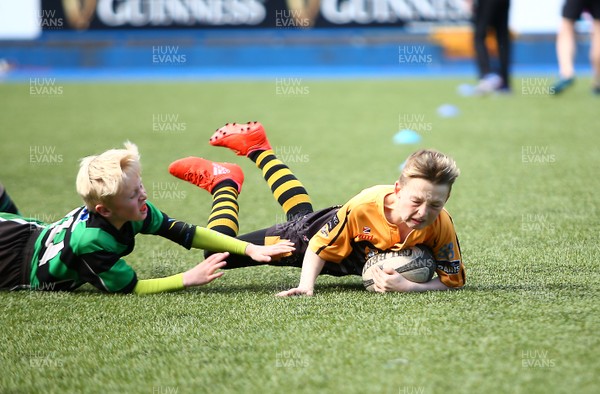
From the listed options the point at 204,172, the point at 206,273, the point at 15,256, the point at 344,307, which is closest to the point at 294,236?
the point at 206,273

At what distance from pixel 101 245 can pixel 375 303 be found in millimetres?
989

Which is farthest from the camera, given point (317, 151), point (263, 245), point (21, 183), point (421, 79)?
point (421, 79)

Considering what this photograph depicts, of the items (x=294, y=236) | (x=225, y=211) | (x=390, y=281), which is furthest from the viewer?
(x=225, y=211)

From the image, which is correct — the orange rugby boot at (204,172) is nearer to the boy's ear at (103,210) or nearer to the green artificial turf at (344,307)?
the green artificial turf at (344,307)

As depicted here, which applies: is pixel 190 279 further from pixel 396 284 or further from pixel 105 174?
pixel 396 284

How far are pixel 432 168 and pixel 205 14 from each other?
1632cm

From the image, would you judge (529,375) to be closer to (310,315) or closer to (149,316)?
Answer: (310,315)

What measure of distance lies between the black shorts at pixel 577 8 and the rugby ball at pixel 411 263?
6441mm

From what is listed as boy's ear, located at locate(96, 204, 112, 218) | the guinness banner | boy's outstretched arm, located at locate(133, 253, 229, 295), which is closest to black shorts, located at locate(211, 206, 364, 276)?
boy's outstretched arm, located at locate(133, 253, 229, 295)

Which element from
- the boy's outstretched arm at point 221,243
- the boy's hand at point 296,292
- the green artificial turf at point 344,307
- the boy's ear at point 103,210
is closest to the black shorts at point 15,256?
the green artificial turf at point 344,307

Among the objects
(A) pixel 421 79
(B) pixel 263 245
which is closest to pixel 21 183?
(B) pixel 263 245

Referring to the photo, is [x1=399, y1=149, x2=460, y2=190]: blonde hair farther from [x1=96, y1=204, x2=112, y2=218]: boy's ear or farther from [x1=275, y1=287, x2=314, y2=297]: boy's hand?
[x1=96, y1=204, x2=112, y2=218]: boy's ear

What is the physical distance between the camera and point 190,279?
10.3ft

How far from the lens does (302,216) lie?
363 cm
